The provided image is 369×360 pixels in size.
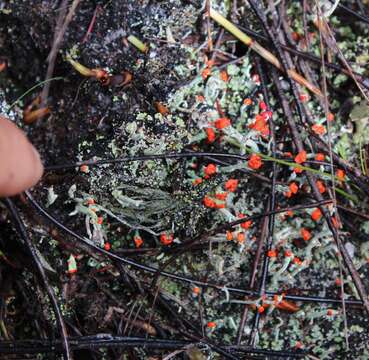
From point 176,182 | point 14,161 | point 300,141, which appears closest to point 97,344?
point 176,182

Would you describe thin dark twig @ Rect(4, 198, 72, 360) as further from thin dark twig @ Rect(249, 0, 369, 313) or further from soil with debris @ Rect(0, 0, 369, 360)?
thin dark twig @ Rect(249, 0, 369, 313)

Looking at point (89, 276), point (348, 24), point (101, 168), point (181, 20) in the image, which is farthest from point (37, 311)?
point (348, 24)

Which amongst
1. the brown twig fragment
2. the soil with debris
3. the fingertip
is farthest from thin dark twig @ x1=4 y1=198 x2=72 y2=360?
the brown twig fragment

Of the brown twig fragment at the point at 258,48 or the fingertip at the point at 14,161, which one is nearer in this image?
the fingertip at the point at 14,161

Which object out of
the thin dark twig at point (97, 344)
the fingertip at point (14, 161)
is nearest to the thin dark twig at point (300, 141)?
the thin dark twig at point (97, 344)

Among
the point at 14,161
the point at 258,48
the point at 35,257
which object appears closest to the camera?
the point at 14,161

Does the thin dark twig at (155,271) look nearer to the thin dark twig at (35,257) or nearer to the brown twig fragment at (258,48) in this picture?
the thin dark twig at (35,257)

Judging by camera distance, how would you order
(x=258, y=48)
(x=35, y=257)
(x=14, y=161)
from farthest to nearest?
(x=258, y=48)
(x=35, y=257)
(x=14, y=161)

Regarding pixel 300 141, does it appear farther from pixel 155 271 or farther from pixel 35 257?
pixel 35 257

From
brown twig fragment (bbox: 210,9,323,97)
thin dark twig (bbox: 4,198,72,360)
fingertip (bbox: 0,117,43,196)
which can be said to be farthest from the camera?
brown twig fragment (bbox: 210,9,323,97)
